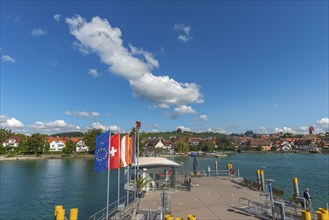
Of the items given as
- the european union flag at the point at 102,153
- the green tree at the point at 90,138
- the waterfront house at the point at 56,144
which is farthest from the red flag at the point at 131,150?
the waterfront house at the point at 56,144

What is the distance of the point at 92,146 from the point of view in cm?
11650

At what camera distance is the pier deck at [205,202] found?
1543 centimetres

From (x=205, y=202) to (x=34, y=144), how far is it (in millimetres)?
112860

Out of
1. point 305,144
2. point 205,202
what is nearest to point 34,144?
point 205,202

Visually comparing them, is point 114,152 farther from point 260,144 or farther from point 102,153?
point 260,144

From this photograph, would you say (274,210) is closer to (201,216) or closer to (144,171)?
(201,216)

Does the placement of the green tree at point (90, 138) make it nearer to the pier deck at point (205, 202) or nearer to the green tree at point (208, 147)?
the green tree at point (208, 147)

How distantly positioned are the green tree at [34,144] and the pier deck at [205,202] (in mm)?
105758

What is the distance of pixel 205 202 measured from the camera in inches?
736

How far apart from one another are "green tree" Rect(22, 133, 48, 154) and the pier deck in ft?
347

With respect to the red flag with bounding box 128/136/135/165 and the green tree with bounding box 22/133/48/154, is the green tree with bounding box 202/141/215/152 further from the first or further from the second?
the red flag with bounding box 128/136/135/165

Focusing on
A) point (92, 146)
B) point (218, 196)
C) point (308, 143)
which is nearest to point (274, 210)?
point (218, 196)

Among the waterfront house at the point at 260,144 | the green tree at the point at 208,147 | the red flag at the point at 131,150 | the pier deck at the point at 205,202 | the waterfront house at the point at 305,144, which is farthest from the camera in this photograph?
the waterfront house at the point at 260,144

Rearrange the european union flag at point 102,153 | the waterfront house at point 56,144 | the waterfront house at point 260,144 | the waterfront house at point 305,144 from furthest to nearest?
1. the waterfront house at point 260,144
2. the waterfront house at point 305,144
3. the waterfront house at point 56,144
4. the european union flag at point 102,153
